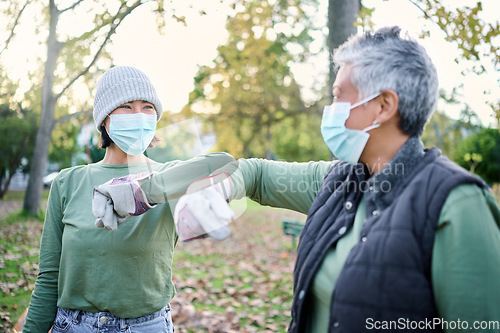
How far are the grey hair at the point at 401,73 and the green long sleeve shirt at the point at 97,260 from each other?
1000 mm

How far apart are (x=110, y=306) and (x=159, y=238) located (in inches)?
16.1

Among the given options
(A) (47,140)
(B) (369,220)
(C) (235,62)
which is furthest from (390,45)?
(A) (47,140)

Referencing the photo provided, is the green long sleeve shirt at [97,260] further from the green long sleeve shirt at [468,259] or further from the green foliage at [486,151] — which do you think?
the green foliage at [486,151]

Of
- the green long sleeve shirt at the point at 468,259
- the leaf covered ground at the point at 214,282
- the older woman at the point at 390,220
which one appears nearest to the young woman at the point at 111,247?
the older woman at the point at 390,220

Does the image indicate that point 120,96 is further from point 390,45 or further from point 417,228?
point 417,228

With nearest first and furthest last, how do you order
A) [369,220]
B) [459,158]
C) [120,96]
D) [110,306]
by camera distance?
[369,220], [110,306], [120,96], [459,158]

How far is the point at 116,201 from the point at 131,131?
0.66m

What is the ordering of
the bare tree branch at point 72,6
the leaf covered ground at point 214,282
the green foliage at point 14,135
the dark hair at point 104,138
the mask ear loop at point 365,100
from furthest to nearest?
the green foliage at point 14,135 < the bare tree branch at point 72,6 < the leaf covered ground at point 214,282 < the dark hair at point 104,138 < the mask ear loop at point 365,100

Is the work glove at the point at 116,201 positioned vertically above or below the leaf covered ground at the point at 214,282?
above

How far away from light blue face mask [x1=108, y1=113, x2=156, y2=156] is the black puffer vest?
1.19 m

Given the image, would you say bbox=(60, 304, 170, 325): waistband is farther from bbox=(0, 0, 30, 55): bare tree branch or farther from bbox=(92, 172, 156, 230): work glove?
bbox=(0, 0, 30, 55): bare tree branch

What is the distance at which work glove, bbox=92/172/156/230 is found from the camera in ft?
5.41

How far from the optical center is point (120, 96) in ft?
7.12

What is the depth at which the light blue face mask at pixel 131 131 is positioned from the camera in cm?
221
